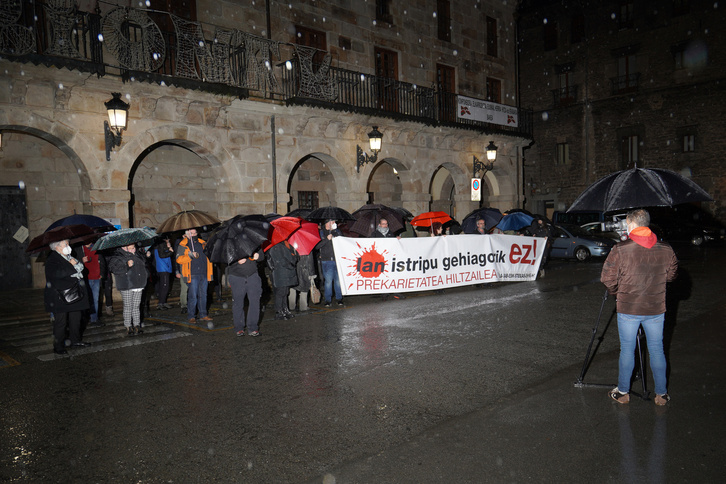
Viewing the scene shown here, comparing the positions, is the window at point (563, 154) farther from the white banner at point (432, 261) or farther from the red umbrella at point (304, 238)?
the red umbrella at point (304, 238)

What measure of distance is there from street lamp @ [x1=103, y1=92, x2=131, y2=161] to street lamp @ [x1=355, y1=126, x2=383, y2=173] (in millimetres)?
7720


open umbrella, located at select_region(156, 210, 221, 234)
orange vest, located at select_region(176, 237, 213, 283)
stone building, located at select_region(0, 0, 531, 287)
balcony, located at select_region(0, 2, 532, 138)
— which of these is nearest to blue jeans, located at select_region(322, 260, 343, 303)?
orange vest, located at select_region(176, 237, 213, 283)

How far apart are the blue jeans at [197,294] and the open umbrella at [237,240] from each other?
1768 millimetres

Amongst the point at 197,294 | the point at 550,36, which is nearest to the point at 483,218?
the point at 197,294

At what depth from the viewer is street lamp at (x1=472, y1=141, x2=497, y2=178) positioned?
21797 mm

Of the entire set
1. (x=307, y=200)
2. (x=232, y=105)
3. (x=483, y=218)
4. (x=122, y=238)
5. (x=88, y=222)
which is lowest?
(x=122, y=238)

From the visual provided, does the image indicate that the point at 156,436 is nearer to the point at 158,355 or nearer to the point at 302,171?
the point at 158,355

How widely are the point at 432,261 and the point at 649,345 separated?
24.5ft

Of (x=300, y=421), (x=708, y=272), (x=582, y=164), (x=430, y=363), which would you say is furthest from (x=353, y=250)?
(x=582, y=164)

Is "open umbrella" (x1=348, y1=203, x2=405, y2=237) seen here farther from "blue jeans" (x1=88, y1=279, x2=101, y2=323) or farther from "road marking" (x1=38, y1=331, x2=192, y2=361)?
"blue jeans" (x1=88, y1=279, x2=101, y2=323)

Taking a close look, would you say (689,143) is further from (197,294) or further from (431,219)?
(197,294)

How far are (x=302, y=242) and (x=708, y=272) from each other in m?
12.1

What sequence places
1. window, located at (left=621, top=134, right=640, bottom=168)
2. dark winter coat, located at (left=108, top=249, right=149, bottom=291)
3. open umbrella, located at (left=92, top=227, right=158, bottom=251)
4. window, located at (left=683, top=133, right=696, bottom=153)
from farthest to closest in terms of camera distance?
window, located at (left=621, top=134, right=640, bottom=168) < window, located at (left=683, top=133, right=696, bottom=153) < dark winter coat, located at (left=108, top=249, right=149, bottom=291) < open umbrella, located at (left=92, top=227, right=158, bottom=251)

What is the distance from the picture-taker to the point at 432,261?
484 inches
